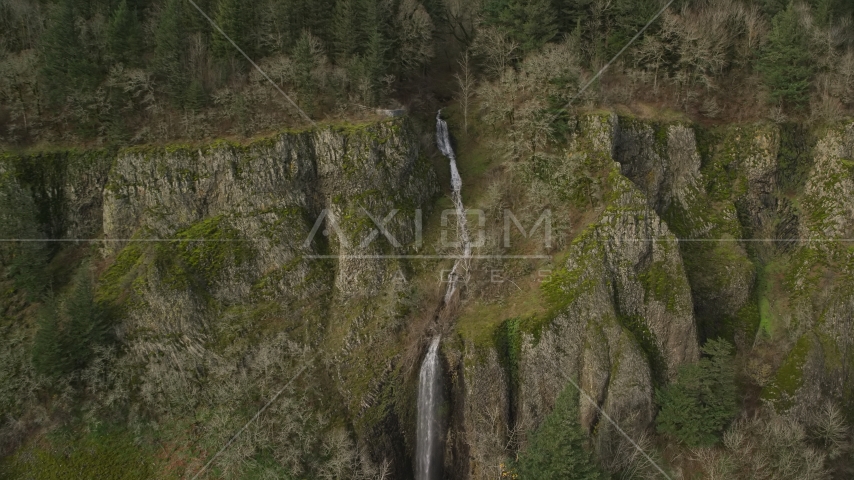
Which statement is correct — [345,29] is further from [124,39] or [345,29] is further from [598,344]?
[598,344]

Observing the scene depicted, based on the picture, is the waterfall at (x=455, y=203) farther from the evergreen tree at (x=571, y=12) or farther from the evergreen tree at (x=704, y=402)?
the evergreen tree at (x=704, y=402)

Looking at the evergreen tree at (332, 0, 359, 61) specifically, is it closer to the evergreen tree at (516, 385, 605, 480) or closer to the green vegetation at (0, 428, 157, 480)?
the evergreen tree at (516, 385, 605, 480)

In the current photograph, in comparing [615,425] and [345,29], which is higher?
[345,29]

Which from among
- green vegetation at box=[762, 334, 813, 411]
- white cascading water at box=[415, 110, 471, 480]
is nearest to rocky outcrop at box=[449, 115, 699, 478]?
white cascading water at box=[415, 110, 471, 480]

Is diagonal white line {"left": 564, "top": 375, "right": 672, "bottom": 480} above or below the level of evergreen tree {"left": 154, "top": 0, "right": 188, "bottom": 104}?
below

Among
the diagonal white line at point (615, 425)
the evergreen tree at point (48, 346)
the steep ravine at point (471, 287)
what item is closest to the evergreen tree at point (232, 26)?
the steep ravine at point (471, 287)

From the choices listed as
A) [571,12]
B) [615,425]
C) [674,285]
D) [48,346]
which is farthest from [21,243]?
[571,12]
